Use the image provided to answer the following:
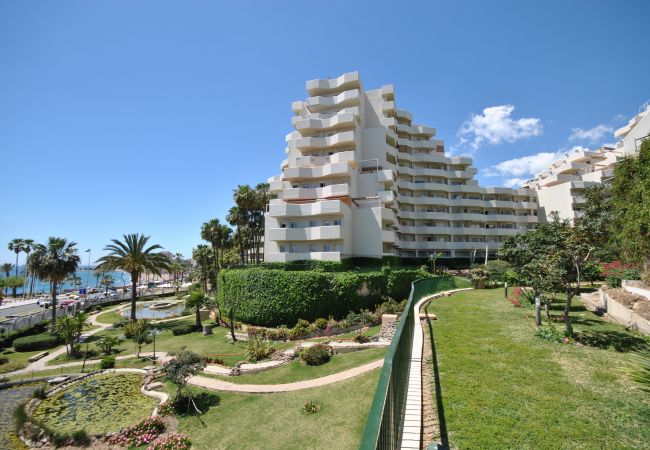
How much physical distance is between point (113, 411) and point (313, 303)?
52.3ft

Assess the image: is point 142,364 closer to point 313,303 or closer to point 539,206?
point 313,303

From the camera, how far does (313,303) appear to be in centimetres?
2788

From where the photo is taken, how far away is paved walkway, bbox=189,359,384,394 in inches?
626

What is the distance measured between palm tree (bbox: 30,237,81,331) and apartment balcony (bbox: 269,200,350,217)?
2897cm

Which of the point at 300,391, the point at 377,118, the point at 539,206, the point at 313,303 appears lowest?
the point at 300,391

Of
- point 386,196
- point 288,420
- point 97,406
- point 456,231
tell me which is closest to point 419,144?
point 456,231

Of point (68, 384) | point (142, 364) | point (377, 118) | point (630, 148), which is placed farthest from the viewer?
point (377, 118)

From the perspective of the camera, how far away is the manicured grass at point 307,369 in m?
17.8

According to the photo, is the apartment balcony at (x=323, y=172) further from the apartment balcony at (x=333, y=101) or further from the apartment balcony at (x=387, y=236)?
the apartment balcony at (x=333, y=101)

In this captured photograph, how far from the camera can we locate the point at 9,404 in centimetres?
2000

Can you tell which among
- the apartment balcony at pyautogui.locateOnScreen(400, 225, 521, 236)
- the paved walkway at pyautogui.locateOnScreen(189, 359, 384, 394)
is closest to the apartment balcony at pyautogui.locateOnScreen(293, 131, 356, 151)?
the apartment balcony at pyautogui.locateOnScreen(400, 225, 521, 236)

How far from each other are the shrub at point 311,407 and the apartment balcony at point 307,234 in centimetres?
2487

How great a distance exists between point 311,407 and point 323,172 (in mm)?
34544

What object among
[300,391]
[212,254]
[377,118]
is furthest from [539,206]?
[212,254]
